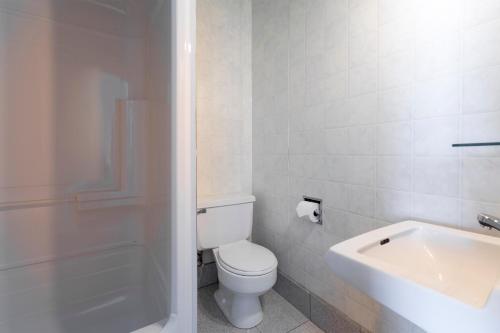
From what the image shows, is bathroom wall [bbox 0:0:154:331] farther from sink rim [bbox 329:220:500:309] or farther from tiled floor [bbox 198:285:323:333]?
sink rim [bbox 329:220:500:309]

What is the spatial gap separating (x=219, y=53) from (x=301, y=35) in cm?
65

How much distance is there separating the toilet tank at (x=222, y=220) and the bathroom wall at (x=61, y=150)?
14.6 inches

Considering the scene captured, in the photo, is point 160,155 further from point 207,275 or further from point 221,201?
point 207,275

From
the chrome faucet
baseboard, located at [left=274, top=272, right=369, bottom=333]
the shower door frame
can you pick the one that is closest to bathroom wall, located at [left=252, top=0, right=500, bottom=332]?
baseboard, located at [left=274, top=272, right=369, bottom=333]

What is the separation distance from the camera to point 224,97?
1.82 m

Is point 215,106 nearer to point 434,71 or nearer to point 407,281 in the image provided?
point 434,71

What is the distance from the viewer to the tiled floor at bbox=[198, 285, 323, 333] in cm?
136

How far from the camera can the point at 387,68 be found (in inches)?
41.1

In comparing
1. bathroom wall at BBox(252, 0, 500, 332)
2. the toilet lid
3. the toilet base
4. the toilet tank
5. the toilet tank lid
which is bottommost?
the toilet base

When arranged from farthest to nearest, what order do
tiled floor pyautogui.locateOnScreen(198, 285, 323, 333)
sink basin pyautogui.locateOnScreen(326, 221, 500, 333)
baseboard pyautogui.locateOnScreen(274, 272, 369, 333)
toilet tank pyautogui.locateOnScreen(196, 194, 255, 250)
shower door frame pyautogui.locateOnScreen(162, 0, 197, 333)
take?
toilet tank pyautogui.locateOnScreen(196, 194, 255, 250)
tiled floor pyautogui.locateOnScreen(198, 285, 323, 333)
baseboard pyautogui.locateOnScreen(274, 272, 369, 333)
shower door frame pyautogui.locateOnScreen(162, 0, 197, 333)
sink basin pyautogui.locateOnScreen(326, 221, 500, 333)

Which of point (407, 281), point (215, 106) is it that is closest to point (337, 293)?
point (407, 281)

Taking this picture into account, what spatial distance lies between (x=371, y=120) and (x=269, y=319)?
1.32m

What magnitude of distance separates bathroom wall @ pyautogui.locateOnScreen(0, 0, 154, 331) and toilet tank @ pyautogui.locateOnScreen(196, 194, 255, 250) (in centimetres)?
37

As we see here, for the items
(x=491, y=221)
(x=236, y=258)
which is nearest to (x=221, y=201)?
(x=236, y=258)
